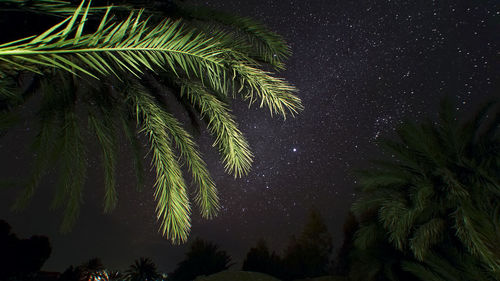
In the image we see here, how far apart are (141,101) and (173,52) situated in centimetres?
241

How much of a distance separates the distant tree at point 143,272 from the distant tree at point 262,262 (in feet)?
23.1

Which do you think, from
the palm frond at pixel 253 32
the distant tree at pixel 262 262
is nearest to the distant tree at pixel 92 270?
the palm frond at pixel 253 32

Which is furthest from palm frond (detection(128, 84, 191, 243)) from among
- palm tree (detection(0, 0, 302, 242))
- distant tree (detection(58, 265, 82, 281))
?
distant tree (detection(58, 265, 82, 281))

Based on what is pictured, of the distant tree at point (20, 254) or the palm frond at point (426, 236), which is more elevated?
the palm frond at point (426, 236)

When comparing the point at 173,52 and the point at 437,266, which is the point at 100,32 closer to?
the point at 173,52

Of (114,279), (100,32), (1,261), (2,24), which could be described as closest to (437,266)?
(100,32)

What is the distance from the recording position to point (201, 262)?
23.3 meters

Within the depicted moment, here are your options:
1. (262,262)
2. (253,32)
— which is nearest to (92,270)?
(253,32)

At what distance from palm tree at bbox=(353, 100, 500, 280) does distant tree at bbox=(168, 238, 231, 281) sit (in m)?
16.9

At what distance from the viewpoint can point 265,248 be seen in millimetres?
24875

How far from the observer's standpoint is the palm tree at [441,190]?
688cm

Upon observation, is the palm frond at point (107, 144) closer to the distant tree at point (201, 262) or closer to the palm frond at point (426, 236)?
the palm frond at point (426, 236)

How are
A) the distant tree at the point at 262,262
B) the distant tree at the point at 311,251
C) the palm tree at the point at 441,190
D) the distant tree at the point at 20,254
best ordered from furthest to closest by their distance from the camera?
the distant tree at the point at 311,251, the distant tree at the point at 262,262, the distant tree at the point at 20,254, the palm tree at the point at 441,190

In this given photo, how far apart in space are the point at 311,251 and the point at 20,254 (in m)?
23.4
